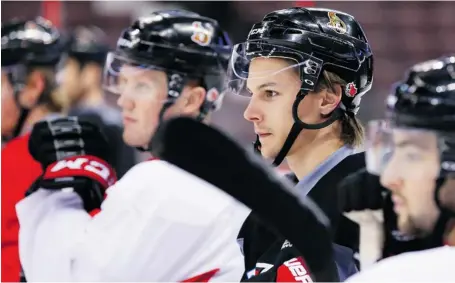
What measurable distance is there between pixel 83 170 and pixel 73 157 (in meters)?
0.04

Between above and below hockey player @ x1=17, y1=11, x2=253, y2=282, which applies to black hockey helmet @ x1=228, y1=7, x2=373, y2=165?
above

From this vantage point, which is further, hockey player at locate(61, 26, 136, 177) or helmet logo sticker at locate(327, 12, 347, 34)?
hockey player at locate(61, 26, 136, 177)

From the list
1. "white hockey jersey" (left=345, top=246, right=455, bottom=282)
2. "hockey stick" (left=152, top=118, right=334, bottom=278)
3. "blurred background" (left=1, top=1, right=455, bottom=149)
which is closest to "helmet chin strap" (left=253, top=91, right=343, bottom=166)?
"hockey stick" (left=152, top=118, right=334, bottom=278)

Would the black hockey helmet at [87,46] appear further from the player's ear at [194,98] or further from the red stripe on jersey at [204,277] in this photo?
the red stripe on jersey at [204,277]

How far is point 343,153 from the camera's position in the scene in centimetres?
141

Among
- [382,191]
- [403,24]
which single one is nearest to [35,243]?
[382,191]

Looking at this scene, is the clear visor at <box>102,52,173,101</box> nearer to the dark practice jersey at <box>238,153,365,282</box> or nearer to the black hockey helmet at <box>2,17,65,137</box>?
the dark practice jersey at <box>238,153,365,282</box>

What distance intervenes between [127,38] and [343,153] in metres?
0.57

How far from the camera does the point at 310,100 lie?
4.52 feet

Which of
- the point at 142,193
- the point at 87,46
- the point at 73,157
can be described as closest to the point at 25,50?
the point at 73,157

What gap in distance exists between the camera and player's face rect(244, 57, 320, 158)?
1.38 metres

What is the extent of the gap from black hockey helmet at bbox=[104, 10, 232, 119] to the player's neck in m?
0.32

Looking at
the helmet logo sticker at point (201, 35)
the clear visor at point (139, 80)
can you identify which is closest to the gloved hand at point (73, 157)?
the clear visor at point (139, 80)

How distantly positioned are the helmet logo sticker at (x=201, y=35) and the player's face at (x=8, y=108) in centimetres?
66
